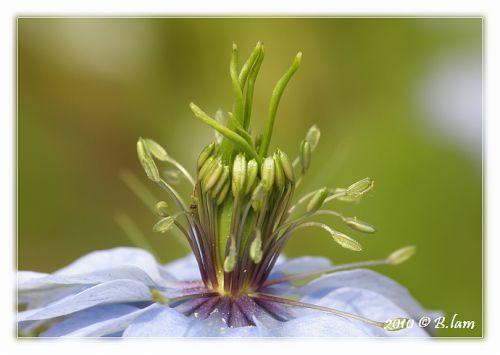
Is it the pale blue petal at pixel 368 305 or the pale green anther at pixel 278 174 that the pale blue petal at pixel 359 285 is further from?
the pale green anther at pixel 278 174

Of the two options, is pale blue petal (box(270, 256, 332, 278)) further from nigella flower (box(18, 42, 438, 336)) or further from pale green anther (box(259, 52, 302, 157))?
pale green anther (box(259, 52, 302, 157))

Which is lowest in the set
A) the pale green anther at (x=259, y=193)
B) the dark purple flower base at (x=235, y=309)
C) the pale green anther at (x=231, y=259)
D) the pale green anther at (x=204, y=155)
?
the dark purple flower base at (x=235, y=309)

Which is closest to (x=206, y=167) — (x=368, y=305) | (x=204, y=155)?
(x=204, y=155)

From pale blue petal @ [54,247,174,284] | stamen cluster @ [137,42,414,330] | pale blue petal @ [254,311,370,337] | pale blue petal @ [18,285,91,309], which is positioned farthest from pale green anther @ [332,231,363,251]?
pale blue petal @ [18,285,91,309]

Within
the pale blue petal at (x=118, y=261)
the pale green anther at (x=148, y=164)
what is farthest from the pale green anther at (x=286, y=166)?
the pale blue petal at (x=118, y=261)

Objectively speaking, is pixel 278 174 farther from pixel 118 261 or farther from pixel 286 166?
pixel 118 261

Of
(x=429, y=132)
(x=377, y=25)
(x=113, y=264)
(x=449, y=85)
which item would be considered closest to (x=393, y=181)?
(x=429, y=132)
